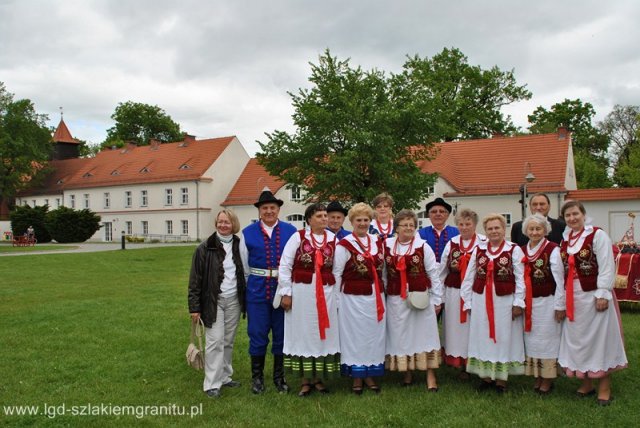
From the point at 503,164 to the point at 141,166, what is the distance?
27.4 metres

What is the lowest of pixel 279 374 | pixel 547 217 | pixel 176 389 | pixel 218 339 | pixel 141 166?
pixel 176 389

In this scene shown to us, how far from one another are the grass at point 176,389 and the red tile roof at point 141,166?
31868 mm

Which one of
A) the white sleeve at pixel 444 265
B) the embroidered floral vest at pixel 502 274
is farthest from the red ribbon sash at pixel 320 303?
the embroidered floral vest at pixel 502 274

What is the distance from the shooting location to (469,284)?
5035 millimetres

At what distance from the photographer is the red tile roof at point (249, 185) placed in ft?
124

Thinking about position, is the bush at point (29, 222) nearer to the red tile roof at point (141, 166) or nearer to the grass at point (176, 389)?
the red tile roof at point (141, 166)

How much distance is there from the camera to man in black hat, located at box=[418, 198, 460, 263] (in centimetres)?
571

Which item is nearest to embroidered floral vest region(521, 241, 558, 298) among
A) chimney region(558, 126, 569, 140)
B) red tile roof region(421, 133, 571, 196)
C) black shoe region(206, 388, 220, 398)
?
black shoe region(206, 388, 220, 398)

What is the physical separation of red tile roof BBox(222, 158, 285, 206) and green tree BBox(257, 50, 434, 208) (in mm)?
17362

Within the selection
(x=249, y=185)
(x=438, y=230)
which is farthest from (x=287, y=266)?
(x=249, y=185)

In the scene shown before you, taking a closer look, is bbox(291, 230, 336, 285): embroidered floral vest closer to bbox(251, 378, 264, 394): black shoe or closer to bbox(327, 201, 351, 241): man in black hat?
bbox(327, 201, 351, 241): man in black hat

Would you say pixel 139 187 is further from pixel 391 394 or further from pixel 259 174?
pixel 391 394

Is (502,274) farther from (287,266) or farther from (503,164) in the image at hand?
(503,164)

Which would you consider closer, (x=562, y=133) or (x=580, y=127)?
(x=562, y=133)
